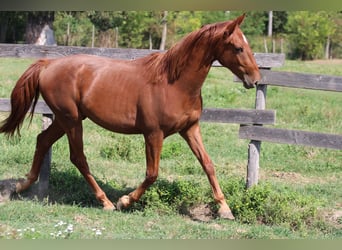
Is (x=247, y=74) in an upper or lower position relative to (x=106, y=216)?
upper

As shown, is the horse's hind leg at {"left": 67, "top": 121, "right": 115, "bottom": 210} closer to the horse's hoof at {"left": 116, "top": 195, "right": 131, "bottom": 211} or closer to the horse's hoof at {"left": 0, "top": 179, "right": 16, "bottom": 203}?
the horse's hoof at {"left": 116, "top": 195, "right": 131, "bottom": 211}

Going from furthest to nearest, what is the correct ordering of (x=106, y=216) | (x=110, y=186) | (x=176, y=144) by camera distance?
(x=176, y=144)
(x=110, y=186)
(x=106, y=216)

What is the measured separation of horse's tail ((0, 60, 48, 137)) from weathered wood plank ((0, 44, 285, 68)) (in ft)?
1.16

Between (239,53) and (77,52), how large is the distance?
2.08 metres

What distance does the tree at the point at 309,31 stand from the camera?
2575 centimetres

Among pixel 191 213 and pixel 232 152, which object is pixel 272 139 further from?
pixel 232 152

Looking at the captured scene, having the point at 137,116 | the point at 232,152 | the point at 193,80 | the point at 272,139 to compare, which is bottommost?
the point at 232,152

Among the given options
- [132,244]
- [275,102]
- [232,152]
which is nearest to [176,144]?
[232,152]

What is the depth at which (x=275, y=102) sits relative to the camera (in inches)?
473

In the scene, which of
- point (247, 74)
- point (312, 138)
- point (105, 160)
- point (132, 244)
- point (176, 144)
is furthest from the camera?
point (176, 144)

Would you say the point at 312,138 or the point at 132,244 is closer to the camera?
the point at 132,244

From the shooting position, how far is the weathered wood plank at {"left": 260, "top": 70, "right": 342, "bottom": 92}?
18.2ft

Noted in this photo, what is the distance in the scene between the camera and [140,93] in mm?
5078

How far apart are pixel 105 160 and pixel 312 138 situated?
2986mm
